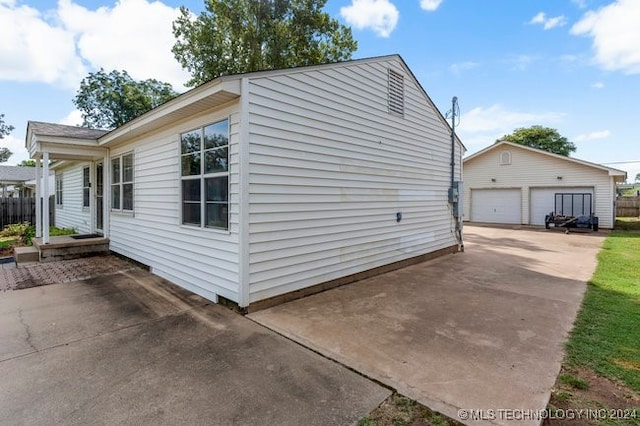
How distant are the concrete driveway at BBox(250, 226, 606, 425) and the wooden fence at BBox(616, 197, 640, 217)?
23783 mm

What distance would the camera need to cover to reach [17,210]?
518 inches

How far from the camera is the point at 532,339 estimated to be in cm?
332

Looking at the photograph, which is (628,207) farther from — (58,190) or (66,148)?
(58,190)

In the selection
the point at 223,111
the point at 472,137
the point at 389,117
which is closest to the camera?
the point at 223,111

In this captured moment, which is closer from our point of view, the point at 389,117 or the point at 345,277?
the point at 345,277

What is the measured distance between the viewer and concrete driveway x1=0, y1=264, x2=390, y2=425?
214 cm

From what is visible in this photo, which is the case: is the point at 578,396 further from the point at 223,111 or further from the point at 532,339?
the point at 223,111

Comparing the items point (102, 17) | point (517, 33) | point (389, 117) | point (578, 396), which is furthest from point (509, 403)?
point (102, 17)

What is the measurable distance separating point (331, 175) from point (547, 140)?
1563 inches


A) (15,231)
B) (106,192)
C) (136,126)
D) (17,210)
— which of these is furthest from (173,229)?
(17,210)

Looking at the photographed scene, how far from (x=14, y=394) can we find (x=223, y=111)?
3.58 m

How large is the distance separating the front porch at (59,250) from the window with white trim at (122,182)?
106 cm

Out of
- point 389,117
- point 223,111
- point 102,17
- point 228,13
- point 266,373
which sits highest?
point 228,13

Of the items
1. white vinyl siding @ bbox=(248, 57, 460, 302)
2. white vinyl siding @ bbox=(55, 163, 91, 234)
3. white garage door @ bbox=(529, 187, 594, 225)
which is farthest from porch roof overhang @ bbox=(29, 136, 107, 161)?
white garage door @ bbox=(529, 187, 594, 225)
